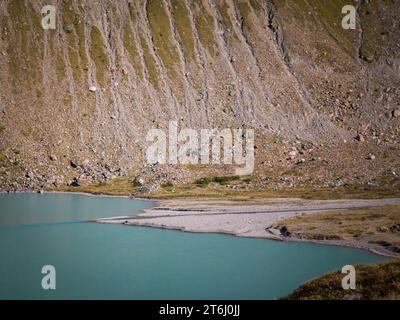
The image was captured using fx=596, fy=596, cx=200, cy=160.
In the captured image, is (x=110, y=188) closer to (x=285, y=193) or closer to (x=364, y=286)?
(x=285, y=193)

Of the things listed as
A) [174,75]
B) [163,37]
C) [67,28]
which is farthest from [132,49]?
[67,28]

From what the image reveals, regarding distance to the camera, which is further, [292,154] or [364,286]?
[292,154]

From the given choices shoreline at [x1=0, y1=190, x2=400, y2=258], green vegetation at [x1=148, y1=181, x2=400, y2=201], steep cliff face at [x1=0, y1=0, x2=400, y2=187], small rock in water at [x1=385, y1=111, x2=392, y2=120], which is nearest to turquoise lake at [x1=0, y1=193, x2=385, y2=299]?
shoreline at [x1=0, y1=190, x2=400, y2=258]

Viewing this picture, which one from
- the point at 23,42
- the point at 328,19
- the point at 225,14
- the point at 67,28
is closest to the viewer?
the point at 23,42

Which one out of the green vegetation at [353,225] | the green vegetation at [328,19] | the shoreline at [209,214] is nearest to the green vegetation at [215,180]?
the shoreline at [209,214]

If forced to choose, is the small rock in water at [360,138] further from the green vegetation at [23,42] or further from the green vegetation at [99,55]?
the green vegetation at [23,42]

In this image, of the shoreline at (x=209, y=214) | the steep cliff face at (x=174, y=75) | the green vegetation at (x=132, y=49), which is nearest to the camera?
the shoreline at (x=209, y=214)
